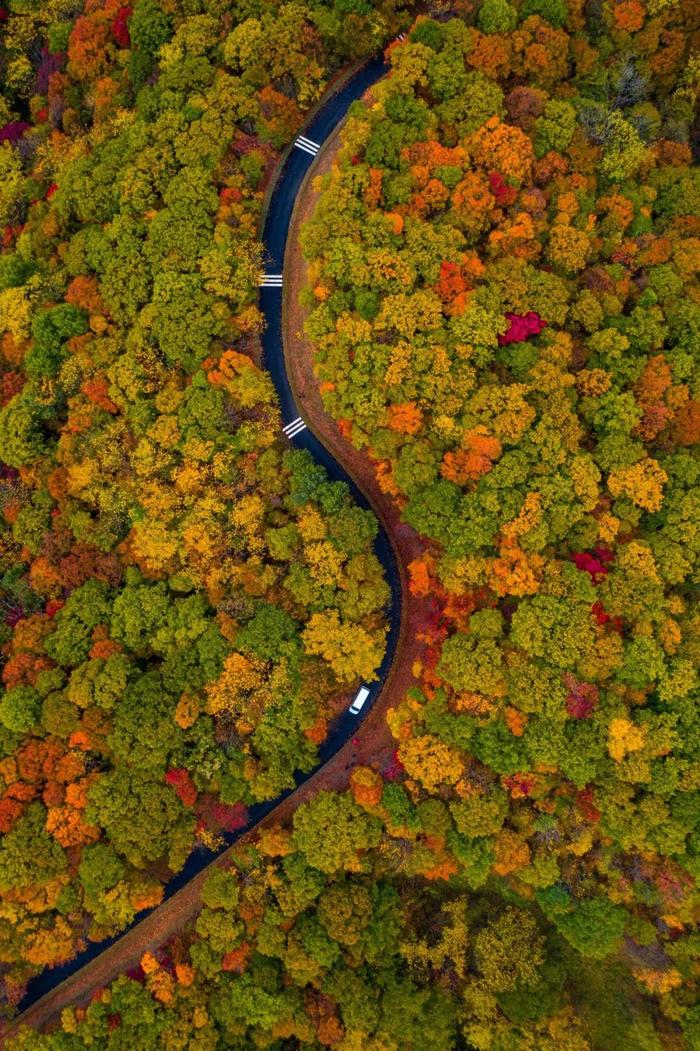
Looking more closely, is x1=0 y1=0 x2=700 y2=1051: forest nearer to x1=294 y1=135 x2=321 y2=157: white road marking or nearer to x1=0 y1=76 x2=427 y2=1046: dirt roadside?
x1=0 y1=76 x2=427 y2=1046: dirt roadside

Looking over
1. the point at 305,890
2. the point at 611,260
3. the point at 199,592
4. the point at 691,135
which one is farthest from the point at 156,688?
the point at 691,135

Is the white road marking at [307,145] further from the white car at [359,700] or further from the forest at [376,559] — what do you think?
the white car at [359,700]

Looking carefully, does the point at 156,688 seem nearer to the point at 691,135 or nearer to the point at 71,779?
the point at 71,779

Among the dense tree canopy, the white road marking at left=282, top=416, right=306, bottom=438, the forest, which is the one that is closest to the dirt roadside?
the white road marking at left=282, top=416, right=306, bottom=438

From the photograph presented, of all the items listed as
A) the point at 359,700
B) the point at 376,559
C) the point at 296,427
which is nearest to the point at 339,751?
the point at 359,700

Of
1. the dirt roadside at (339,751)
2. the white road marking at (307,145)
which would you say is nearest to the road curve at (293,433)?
the white road marking at (307,145)
